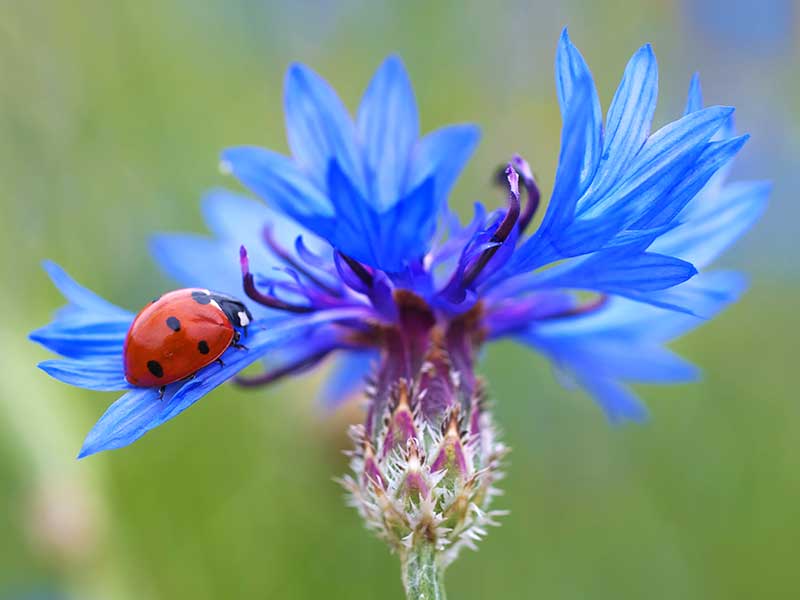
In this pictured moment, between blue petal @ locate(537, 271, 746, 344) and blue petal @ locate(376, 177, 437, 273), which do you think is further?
blue petal @ locate(537, 271, 746, 344)

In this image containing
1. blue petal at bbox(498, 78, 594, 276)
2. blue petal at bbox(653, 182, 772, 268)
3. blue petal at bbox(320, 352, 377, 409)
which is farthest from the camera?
blue petal at bbox(320, 352, 377, 409)

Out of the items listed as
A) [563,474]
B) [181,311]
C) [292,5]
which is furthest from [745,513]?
[292,5]

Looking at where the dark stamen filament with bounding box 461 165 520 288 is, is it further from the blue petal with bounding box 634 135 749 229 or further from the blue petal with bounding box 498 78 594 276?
the blue petal with bounding box 634 135 749 229

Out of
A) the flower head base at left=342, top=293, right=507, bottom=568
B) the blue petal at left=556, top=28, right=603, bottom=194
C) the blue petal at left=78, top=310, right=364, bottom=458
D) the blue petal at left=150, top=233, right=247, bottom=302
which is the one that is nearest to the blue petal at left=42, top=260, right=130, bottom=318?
the blue petal at left=78, top=310, right=364, bottom=458

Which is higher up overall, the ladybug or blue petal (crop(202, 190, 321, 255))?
blue petal (crop(202, 190, 321, 255))

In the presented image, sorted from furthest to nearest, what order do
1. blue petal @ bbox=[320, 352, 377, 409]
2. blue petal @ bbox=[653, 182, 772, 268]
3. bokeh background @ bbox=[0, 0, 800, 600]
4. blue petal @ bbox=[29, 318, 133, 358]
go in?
bokeh background @ bbox=[0, 0, 800, 600], blue petal @ bbox=[320, 352, 377, 409], blue petal @ bbox=[653, 182, 772, 268], blue petal @ bbox=[29, 318, 133, 358]

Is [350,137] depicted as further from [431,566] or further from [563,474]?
[563,474]

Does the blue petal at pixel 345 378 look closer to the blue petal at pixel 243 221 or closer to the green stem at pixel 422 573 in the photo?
the blue petal at pixel 243 221
